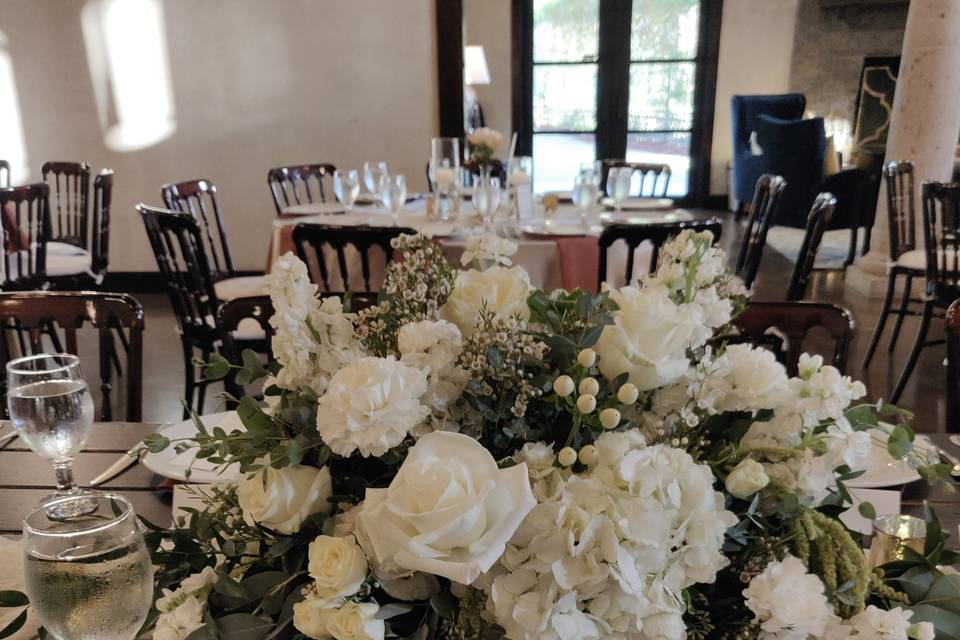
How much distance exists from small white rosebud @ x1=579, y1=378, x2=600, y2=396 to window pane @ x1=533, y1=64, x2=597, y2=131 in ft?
27.6

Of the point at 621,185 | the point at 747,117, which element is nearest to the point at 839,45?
the point at 747,117

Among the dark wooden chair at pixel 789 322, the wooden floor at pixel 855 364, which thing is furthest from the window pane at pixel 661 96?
the dark wooden chair at pixel 789 322

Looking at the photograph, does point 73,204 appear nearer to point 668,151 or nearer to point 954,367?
point 954,367

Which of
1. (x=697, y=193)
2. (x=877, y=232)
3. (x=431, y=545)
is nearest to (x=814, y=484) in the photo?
(x=431, y=545)

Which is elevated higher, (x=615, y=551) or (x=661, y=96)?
(x=661, y=96)

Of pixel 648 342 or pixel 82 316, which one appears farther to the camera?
pixel 82 316

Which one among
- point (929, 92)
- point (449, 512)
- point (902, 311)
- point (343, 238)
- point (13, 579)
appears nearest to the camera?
point (449, 512)

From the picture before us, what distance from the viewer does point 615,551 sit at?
1.42 feet

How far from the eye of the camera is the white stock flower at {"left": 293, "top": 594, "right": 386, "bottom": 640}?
17.4 inches

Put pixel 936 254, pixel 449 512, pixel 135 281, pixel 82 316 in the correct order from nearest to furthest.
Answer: pixel 449 512
pixel 82 316
pixel 936 254
pixel 135 281

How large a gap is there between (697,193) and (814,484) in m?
8.62

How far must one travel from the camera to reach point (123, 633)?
0.56 metres

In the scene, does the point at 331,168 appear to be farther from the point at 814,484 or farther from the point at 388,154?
the point at 814,484

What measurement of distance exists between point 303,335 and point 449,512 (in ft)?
0.70
